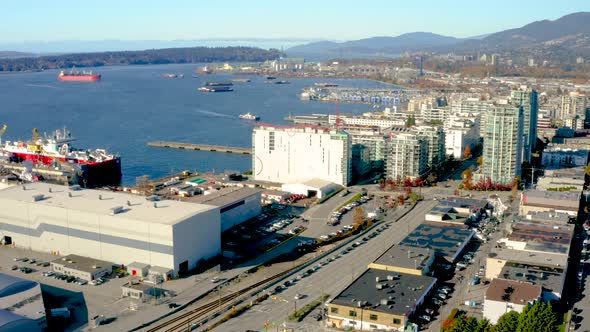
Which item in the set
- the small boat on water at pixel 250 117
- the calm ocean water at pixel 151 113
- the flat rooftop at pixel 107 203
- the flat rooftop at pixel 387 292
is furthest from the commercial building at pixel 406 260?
the small boat on water at pixel 250 117

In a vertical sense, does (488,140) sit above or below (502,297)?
above

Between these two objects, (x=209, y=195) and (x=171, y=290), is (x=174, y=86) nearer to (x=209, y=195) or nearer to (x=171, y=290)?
(x=209, y=195)

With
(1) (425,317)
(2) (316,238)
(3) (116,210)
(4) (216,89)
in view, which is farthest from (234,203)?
(4) (216,89)

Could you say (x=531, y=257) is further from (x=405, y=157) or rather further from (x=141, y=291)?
(x=405, y=157)

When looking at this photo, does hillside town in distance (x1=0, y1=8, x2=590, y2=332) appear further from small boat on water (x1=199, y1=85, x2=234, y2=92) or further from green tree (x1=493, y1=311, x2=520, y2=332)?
small boat on water (x1=199, y1=85, x2=234, y2=92)

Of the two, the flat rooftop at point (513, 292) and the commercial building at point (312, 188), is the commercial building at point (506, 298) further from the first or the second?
the commercial building at point (312, 188)

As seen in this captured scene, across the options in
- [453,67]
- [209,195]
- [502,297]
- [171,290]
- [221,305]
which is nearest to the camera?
[502,297]

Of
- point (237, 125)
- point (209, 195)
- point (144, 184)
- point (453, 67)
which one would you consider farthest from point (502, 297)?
A: point (453, 67)

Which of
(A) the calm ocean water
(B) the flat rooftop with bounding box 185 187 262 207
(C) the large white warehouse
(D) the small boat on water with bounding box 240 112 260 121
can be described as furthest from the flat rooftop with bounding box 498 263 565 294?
(D) the small boat on water with bounding box 240 112 260 121
